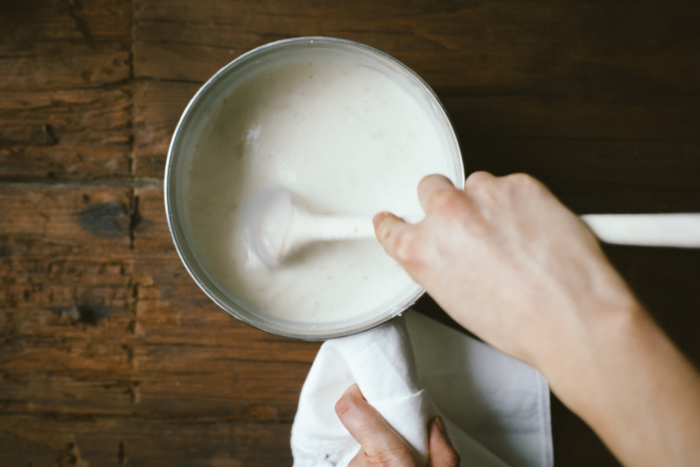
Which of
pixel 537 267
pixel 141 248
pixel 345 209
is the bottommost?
pixel 141 248

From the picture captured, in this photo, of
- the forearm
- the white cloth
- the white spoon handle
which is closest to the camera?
the forearm

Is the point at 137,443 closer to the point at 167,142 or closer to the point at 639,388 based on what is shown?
the point at 167,142

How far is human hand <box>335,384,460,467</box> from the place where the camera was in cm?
51

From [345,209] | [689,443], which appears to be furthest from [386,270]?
[689,443]

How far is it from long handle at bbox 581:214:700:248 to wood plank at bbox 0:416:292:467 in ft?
1.81

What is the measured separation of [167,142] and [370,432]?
495 millimetres

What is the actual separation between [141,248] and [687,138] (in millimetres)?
842

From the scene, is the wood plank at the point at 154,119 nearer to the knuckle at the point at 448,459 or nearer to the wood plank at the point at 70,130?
the wood plank at the point at 70,130

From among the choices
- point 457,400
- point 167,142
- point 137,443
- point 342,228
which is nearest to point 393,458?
point 457,400

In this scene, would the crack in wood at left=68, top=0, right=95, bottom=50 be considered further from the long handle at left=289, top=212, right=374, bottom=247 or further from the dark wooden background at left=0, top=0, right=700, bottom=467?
the long handle at left=289, top=212, right=374, bottom=247

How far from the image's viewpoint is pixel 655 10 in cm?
64

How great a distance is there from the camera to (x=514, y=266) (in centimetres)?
34

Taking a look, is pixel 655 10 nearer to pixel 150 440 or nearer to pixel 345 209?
pixel 345 209

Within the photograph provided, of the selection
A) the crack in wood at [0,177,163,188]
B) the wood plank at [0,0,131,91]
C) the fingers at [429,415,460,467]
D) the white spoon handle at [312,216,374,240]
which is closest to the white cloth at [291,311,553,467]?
the fingers at [429,415,460,467]
